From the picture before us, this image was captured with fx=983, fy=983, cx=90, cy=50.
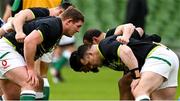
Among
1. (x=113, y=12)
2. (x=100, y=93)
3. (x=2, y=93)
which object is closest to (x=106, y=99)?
(x=100, y=93)

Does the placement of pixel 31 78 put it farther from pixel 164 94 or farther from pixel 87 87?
pixel 87 87

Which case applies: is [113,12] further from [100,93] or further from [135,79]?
[135,79]

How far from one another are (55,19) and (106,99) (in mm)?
4606

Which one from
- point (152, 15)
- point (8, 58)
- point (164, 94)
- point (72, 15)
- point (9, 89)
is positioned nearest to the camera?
point (72, 15)

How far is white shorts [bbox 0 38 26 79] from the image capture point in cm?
1086

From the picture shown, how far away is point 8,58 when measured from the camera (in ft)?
35.7

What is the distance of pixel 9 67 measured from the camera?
1087 centimetres

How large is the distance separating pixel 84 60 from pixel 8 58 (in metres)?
0.86

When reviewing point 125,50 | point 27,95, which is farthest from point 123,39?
point 27,95

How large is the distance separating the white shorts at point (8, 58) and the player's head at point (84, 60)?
58 cm

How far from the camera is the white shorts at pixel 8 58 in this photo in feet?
35.6

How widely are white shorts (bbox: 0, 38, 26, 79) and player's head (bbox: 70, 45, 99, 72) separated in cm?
58

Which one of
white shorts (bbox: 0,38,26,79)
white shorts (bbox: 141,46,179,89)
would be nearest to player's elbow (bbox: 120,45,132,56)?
white shorts (bbox: 141,46,179,89)

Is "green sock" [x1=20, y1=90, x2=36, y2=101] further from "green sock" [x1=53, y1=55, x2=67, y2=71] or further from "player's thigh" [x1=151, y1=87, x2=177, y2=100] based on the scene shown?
"green sock" [x1=53, y1=55, x2=67, y2=71]
